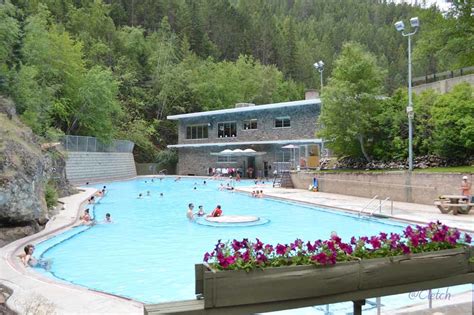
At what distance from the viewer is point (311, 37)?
305ft

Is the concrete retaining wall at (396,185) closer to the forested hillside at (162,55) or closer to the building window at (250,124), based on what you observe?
the forested hillside at (162,55)

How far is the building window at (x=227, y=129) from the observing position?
4419cm

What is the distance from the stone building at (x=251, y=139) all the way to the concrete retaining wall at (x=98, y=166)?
21.5 feet

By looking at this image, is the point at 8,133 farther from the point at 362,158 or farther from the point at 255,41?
the point at 255,41

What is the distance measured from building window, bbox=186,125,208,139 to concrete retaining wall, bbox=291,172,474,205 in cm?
2225

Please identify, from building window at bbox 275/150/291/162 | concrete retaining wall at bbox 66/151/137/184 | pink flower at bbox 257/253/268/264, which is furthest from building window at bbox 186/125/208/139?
pink flower at bbox 257/253/268/264

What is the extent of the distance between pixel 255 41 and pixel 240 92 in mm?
21884

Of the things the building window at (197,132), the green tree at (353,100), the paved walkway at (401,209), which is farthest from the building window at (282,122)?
the paved walkway at (401,209)

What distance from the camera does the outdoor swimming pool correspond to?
10.4 m

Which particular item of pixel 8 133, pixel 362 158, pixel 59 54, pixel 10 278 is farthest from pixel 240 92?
pixel 10 278

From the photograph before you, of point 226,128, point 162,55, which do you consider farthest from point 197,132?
point 162,55

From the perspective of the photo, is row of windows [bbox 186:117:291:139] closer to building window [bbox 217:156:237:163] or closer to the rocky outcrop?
building window [bbox 217:156:237:163]

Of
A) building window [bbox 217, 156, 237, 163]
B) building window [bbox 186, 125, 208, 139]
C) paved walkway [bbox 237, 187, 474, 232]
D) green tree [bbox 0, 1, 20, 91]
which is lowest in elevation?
paved walkway [bbox 237, 187, 474, 232]

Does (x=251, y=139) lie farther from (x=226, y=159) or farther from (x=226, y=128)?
(x=226, y=159)
